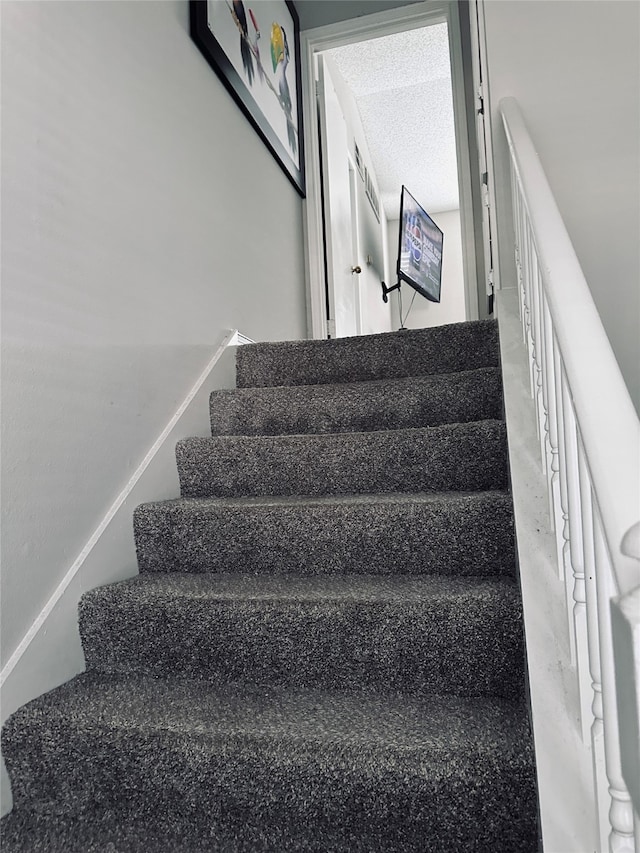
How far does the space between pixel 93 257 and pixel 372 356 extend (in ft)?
3.27

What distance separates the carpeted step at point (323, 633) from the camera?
1.07 m

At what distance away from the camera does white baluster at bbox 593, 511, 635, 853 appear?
54cm

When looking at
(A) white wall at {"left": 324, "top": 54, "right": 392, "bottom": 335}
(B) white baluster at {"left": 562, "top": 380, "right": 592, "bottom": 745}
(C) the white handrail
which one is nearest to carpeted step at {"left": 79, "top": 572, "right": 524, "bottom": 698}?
(B) white baluster at {"left": 562, "top": 380, "right": 592, "bottom": 745}

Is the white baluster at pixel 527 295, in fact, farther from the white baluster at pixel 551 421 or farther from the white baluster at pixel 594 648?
the white baluster at pixel 594 648

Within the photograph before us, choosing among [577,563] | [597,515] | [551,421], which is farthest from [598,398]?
[551,421]

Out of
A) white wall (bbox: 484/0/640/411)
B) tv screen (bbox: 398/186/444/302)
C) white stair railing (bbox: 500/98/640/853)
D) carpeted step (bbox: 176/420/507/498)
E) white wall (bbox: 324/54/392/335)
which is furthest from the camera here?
white wall (bbox: 324/54/392/335)

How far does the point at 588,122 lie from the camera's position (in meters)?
1.67

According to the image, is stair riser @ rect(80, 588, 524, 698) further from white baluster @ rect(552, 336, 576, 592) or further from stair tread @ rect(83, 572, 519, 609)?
white baluster @ rect(552, 336, 576, 592)

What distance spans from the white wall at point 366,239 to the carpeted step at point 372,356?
2.13m

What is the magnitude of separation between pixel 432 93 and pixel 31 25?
3999 mm

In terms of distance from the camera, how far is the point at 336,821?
2.95 ft

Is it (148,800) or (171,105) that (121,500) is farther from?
(171,105)

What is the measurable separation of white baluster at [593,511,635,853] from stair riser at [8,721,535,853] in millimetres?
305

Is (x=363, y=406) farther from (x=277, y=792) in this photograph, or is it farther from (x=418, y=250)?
(x=418, y=250)
